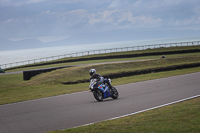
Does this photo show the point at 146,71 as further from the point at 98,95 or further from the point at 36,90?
the point at 98,95

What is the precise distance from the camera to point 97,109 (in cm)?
1219

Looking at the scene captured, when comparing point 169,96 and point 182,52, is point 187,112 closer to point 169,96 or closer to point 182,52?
point 169,96

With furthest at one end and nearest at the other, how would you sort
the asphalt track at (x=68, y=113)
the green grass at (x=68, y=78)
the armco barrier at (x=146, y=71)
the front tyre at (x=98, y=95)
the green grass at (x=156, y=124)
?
1. the armco barrier at (x=146, y=71)
2. the green grass at (x=68, y=78)
3. the front tyre at (x=98, y=95)
4. the asphalt track at (x=68, y=113)
5. the green grass at (x=156, y=124)

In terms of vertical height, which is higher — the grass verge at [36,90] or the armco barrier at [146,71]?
the armco barrier at [146,71]

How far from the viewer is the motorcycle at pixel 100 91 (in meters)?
14.5

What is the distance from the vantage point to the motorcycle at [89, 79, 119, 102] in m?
14.5

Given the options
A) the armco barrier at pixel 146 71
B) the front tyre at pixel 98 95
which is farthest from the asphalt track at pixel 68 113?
the armco barrier at pixel 146 71

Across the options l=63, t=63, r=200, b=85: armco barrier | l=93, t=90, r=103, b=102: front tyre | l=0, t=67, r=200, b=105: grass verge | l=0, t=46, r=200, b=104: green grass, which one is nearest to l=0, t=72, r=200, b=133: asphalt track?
l=93, t=90, r=103, b=102: front tyre

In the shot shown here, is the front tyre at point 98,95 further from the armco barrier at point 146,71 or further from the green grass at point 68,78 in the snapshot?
the armco barrier at point 146,71

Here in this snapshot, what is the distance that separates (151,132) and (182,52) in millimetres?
56161

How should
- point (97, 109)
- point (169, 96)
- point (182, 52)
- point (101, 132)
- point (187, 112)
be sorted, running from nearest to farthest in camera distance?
point (101, 132), point (187, 112), point (97, 109), point (169, 96), point (182, 52)

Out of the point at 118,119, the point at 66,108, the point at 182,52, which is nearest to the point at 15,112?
the point at 66,108

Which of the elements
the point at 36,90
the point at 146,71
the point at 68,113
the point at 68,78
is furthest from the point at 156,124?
the point at 146,71

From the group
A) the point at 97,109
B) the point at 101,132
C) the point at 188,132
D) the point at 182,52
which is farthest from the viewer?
the point at 182,52
